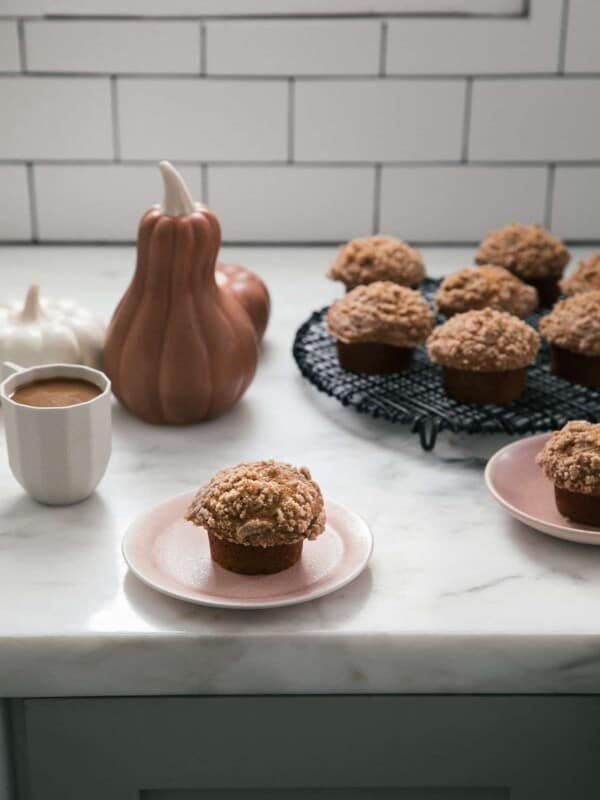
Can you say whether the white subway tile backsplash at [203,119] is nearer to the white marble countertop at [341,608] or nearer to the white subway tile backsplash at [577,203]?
the white subway tile backsplash at [577,203]

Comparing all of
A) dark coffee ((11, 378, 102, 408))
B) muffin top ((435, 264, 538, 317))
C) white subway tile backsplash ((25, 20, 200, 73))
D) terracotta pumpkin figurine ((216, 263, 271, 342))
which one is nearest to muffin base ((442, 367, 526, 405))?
muffin top ((435, 264, 538, 317))

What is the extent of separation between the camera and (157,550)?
881 millimetres

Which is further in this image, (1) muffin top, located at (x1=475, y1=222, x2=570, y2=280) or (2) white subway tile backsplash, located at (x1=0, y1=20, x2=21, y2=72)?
(2) white subway tile backsplash, located at (x1=0, y1=20, x2=21, y2=72)

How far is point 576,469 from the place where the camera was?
35.1 inches

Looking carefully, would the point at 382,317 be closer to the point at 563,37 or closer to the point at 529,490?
the point at 529,490

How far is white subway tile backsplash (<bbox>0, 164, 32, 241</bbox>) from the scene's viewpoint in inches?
69.3

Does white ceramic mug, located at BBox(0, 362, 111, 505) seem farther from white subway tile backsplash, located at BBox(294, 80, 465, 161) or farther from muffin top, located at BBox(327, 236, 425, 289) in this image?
white subway tile backsplash, located at BBox(294, 80, 465, 161)

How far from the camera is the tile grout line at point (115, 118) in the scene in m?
1.71

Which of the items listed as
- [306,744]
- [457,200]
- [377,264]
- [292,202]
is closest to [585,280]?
[377,264]

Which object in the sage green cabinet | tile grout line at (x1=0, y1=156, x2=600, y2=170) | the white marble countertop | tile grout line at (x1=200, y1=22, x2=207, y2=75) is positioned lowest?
the sage green cabinet

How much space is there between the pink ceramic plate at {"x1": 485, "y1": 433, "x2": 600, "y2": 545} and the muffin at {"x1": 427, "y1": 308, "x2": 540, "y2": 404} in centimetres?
9

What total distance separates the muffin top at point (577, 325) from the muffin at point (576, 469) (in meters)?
0.24

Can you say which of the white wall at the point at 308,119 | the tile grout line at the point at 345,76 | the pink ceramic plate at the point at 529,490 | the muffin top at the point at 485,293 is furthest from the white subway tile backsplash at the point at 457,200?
the pink ceramic plate at the point at 529,490

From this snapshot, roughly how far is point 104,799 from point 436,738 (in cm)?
27
